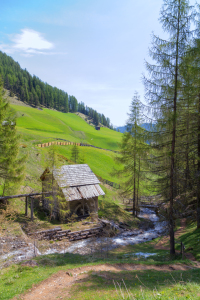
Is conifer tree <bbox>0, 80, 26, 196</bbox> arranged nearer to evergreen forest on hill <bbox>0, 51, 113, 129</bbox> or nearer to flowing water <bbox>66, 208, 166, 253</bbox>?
flowing water <bbox>66, 208, 166, 253</bbox>

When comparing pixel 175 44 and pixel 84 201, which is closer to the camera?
pixel 175 44

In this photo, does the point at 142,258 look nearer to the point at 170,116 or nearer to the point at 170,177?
the point at 170,177

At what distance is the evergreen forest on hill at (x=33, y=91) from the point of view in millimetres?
133500

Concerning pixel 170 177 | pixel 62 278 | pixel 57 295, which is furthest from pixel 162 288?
pixel 170 177

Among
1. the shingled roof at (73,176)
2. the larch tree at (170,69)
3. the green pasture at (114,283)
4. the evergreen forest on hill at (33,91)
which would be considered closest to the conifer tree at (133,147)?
the shingled roof at (73,176)

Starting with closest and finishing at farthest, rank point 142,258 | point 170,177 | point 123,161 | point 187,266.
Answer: point 187,266 < point 170,177 < point 142,258 < point 123,161

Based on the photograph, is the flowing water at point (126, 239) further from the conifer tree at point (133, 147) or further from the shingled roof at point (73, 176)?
the shingled roof at point (73, 176)

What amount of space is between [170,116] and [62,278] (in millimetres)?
11189

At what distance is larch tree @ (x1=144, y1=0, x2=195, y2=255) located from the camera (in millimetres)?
12305

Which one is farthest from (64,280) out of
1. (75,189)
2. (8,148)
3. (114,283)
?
(75,189)

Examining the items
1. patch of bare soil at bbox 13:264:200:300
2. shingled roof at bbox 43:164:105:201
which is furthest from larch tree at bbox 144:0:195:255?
shingled roof at bbox 43:164:105:201

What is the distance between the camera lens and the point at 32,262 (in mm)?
11469

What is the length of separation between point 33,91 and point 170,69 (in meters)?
143

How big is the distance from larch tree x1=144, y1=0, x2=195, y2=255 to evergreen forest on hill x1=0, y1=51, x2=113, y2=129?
125 metres
